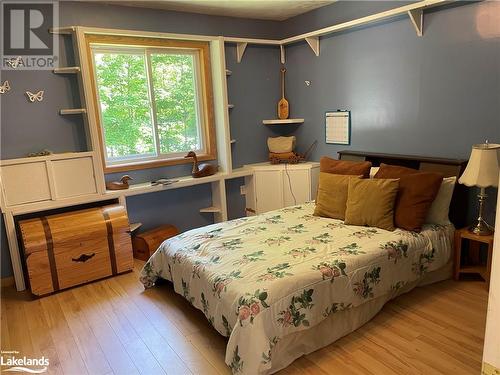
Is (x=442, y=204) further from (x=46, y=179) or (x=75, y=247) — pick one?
(x=46, y=179)

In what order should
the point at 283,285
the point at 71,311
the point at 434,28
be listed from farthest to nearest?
the point at 434,28
the point at 71,311
the point at 283,285

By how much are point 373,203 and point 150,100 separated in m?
2.37

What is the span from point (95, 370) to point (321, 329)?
1286mm

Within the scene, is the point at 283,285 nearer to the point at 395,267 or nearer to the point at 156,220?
the point at 395,267

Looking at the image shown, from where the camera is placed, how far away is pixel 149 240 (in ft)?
11.4

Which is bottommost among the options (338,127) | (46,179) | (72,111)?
(46,179)

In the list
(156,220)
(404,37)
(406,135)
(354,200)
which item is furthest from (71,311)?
(404,37)

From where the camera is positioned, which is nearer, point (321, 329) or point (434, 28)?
point (321, 329)

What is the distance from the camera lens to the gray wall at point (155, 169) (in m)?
2.99

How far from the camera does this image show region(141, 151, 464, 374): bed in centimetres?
185

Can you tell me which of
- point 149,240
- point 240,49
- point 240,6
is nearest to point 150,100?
point 240,49

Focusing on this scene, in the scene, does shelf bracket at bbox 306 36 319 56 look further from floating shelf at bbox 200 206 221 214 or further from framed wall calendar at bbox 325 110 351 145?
floating shelf at bbox 200 206 221 214

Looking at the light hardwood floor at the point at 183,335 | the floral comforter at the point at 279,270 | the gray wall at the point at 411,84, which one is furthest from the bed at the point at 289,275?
the gray wall at the point at 411,84

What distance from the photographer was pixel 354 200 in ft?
9.11
